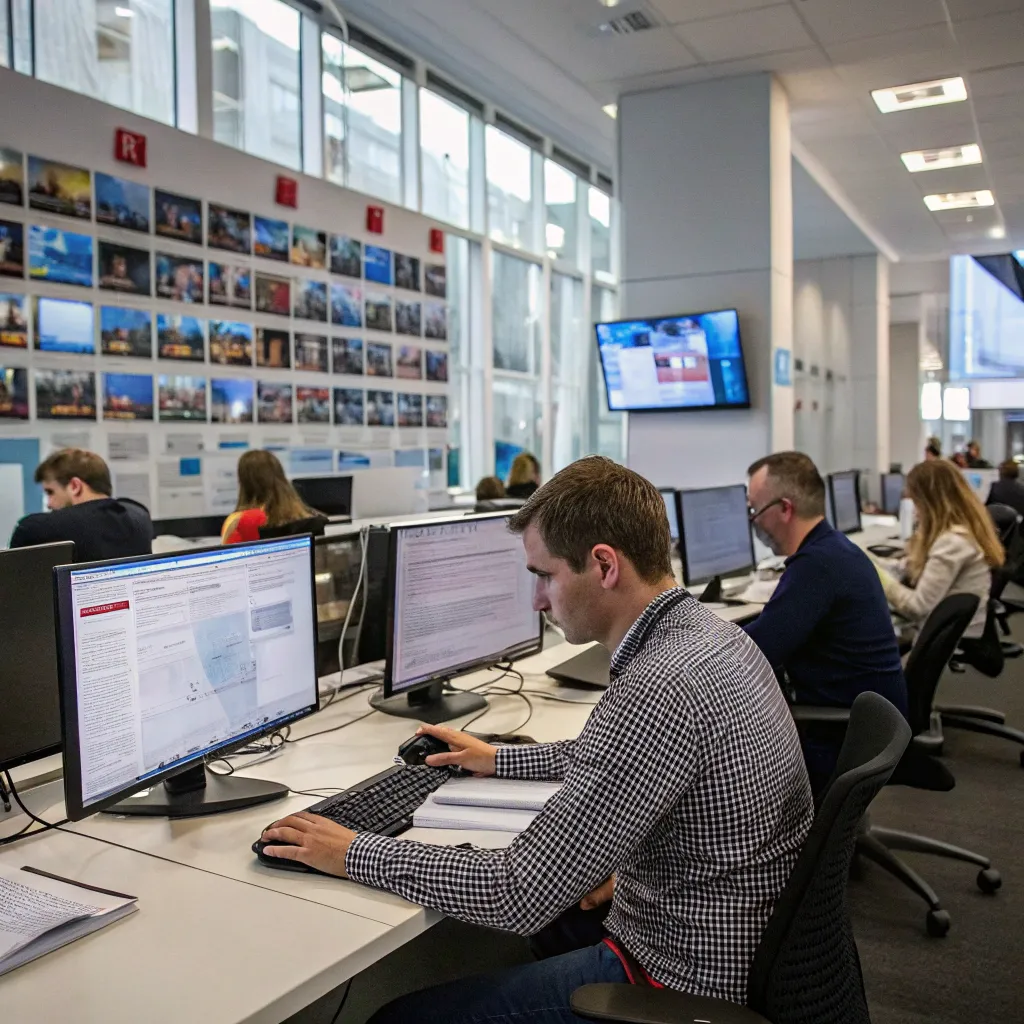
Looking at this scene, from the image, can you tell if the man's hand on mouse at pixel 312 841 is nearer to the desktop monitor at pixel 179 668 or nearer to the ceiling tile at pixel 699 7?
the desktop monitor at pixel 179 668

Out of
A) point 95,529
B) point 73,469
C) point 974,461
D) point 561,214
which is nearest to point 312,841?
point 95,529

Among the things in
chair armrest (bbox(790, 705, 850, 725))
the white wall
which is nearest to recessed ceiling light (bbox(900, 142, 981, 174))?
the white wall

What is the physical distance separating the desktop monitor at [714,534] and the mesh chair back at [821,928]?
2535 mm

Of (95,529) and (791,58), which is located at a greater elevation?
(791,58)

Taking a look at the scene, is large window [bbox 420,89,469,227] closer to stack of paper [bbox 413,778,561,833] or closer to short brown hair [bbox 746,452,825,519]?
short brown hair [bbox 746,452,825,519]

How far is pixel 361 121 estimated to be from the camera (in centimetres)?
684

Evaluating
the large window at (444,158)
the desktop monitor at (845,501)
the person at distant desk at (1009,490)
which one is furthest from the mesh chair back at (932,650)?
the large window at (444,158)

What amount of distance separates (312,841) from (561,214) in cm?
874

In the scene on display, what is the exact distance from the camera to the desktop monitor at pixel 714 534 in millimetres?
3896

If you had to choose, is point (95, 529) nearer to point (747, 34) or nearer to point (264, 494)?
point (264, 494)

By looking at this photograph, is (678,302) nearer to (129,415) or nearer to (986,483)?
(129,415)

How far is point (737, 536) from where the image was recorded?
4.29m

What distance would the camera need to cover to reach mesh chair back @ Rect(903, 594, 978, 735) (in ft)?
9.40

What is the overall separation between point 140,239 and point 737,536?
3.27 metres
